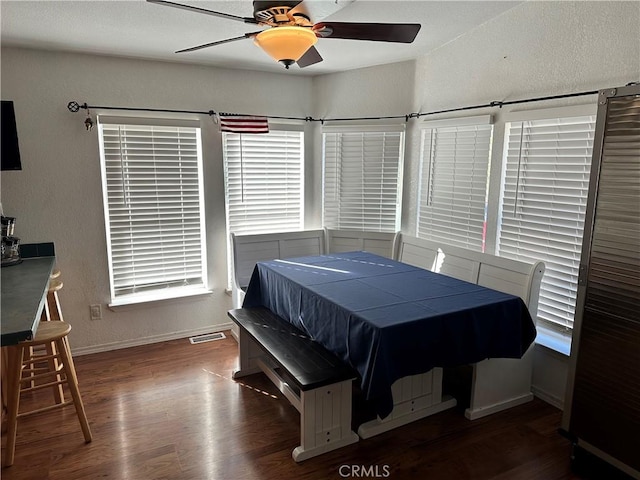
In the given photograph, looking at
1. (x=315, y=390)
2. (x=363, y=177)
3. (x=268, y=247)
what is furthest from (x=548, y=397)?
(x=268, y=247)

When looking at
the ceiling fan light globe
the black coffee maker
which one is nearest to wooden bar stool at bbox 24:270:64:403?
the black coffee maker

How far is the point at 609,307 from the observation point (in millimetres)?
2016

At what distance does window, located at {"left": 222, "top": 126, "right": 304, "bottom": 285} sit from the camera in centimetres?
406

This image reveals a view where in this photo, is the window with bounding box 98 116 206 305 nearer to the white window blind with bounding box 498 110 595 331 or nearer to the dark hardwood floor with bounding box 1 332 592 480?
the dark hardwood floor with bounding box 1 332 592 480

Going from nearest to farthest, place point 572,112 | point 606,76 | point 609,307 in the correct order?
point 609,307
point 606,76
point 572,112

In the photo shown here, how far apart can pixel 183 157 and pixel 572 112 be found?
2.97 m

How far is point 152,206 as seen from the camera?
3.75 meters

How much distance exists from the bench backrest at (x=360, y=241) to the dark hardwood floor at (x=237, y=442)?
1.62 metres

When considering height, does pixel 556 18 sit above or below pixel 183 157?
above

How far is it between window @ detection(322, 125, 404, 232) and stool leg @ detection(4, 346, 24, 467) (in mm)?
2837

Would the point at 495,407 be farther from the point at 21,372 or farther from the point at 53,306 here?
the point at 53,306

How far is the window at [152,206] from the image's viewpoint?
359cm

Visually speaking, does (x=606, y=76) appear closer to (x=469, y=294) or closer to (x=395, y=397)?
(x=469, y=294)

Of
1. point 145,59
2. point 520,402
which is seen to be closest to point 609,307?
point 520,402
